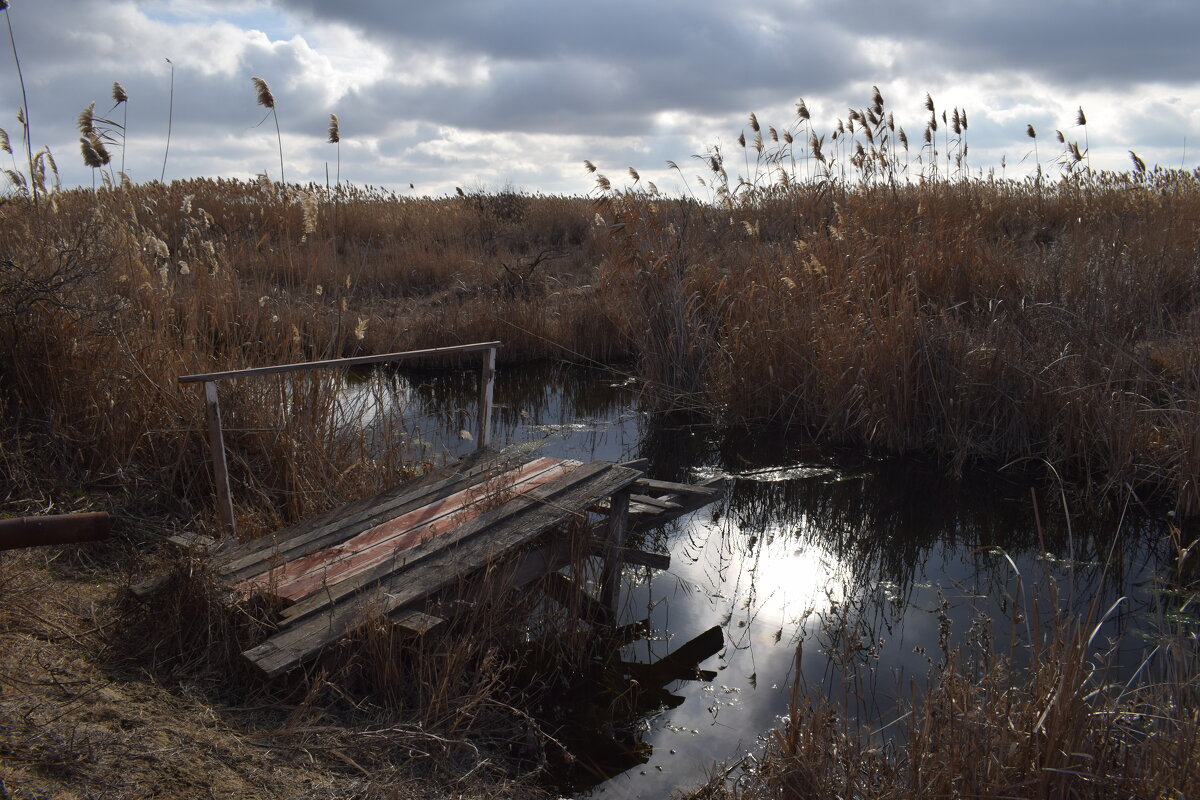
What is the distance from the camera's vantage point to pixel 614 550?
4035 millimetres

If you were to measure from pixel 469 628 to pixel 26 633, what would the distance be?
60.4 inches

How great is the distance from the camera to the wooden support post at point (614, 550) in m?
4.06

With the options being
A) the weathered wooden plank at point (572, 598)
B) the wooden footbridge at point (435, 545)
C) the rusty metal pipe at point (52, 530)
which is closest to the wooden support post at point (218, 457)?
the wooden footbridge at point (435, 545)

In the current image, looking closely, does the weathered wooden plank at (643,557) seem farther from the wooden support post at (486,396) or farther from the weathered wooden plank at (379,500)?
the wooden support post at (486,396)

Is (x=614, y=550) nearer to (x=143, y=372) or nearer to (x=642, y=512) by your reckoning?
(x=642, y=512)

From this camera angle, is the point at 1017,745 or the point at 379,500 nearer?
the point at 1017,745

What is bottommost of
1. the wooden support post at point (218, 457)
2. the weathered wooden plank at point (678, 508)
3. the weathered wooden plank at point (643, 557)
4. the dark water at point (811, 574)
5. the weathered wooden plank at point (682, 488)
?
the dark water at point (811, 574)

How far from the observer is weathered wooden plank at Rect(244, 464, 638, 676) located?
9.27 feet

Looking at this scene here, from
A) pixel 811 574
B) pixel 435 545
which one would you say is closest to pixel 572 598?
pixel 435 545

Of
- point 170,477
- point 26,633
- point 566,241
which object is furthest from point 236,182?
point 26,633

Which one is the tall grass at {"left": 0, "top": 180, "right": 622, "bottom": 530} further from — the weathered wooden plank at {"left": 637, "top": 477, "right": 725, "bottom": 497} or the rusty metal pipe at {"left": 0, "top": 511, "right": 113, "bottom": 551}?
the rusty metal pipe at {"left": 0, "top": 511, "right": 113, "bottom": 551}

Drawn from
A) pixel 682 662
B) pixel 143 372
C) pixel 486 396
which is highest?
pixel 143 372

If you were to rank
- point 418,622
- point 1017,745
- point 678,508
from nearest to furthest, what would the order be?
point 1017,745
point 418,622
point 678,508

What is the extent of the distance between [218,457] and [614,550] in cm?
180
